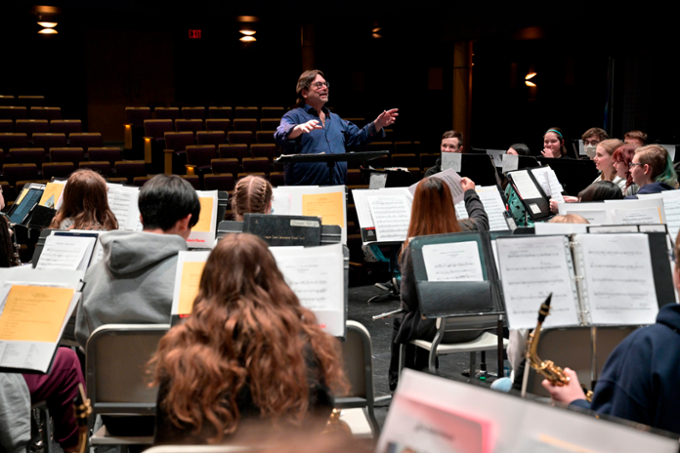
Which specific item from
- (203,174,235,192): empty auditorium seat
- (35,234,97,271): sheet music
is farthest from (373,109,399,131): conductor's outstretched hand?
(203,174,235,192): empty auditorium seat

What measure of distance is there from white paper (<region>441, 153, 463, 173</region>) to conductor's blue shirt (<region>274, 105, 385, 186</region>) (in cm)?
118

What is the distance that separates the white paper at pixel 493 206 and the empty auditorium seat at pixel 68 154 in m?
5.97

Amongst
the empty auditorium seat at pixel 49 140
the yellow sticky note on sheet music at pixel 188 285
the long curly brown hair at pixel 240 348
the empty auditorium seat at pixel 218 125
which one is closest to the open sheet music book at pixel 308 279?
Answer: the yellow sticky note on sheet music at pixel 188 285

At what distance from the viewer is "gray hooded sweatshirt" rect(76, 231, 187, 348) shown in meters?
2.35

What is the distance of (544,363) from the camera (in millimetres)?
1973

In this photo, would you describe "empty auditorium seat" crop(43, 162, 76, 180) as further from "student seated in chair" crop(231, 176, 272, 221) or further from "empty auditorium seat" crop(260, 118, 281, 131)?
"student seated in chair" crop(231, 176, 272, 221)

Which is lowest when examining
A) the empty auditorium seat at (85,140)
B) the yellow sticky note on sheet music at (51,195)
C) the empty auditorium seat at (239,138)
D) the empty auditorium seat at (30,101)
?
→ the yellow sticky note on sheet music at (51,195)

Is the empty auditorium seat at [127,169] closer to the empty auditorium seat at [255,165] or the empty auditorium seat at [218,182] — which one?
the empty auditorium seat at [218,182]

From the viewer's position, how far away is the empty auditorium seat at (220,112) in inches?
435

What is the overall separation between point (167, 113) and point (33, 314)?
29.8ft

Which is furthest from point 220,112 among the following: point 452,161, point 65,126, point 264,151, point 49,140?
point 452,161

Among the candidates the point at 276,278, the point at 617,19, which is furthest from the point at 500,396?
the point at 617,19

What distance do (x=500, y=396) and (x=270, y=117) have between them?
11106mm

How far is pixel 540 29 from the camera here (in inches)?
366
